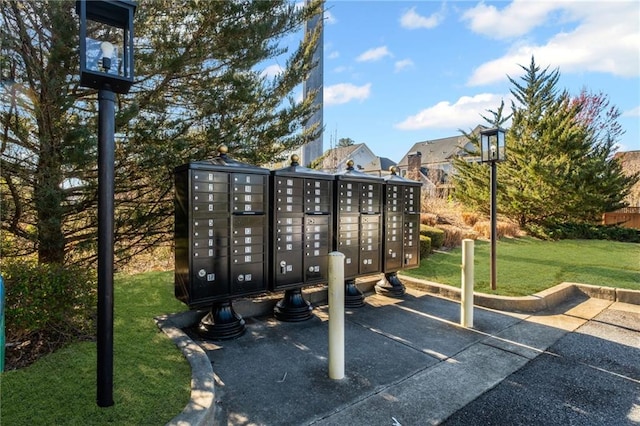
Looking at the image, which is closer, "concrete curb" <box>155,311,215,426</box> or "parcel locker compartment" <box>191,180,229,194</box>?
"concrete curb" <box>155,311,215,426</box>

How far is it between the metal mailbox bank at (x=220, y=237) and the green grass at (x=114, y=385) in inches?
22.2

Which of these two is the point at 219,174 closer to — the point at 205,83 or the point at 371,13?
the point at 205,83

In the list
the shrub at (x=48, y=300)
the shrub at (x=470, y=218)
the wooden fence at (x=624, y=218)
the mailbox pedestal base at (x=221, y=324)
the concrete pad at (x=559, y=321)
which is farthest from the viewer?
the wooden fence at (x=624, y=218)

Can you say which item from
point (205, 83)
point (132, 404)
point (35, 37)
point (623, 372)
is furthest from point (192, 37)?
point (623, 372)

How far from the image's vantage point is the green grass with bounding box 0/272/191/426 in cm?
192

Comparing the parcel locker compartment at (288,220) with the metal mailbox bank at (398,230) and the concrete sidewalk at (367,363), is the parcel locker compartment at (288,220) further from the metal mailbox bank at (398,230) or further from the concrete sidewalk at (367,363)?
the metal mailbox bank at (398,230)

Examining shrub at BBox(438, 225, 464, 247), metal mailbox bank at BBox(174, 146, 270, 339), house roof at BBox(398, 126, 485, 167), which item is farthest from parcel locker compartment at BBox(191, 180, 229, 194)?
house roof at BBox(398, 126, 485, 167)

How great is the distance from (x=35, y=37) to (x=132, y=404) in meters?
4.18

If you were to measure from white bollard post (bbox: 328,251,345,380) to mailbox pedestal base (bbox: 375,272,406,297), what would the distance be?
2559 mm

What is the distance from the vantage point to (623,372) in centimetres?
288

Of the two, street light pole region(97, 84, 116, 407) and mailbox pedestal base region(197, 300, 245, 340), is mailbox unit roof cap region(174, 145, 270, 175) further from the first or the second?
mailbox pedestal base region(197, 300, 245, 340)

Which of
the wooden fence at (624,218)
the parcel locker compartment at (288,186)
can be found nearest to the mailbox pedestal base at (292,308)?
the parcel locker compartment at (288,186)

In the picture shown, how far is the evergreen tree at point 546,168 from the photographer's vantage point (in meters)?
11.1

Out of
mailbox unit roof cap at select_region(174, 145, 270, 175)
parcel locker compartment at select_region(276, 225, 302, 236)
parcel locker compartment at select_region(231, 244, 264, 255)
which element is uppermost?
mailbox unit roof cap at select_region(174, 145, 270, 175)
